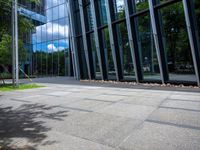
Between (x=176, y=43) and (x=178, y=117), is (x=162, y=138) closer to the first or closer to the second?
(x=178, y=117)

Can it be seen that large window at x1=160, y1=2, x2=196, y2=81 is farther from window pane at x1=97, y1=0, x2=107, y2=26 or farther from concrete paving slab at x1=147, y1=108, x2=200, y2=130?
concrete paving slab at x1=147, y1=108, x2=200, y2=130

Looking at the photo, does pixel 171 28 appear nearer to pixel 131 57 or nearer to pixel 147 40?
pixel 147 40

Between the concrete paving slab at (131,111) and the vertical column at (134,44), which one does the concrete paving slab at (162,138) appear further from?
the vertical column at (134,44)

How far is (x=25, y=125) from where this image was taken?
16.7 feet

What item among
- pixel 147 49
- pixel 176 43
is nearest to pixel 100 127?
pixel 176 43

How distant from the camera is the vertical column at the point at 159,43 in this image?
1385 cm

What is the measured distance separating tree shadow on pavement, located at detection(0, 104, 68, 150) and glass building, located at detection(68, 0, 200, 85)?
985 cm

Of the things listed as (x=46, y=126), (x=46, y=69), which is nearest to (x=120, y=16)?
(x=46, y=126)

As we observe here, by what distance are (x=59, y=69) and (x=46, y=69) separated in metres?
3.09

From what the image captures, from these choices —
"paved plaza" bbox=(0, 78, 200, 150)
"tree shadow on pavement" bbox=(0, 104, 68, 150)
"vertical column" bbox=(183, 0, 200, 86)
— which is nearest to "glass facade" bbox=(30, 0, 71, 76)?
"vertical column" bbox=(183, 0, 200, 86)

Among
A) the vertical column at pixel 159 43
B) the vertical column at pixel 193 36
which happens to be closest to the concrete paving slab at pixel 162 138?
the vertical column at pixel 193 36

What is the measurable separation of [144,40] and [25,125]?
42.4 feet

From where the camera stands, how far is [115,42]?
17688 mm

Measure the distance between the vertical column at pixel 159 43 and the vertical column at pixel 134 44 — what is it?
7.24 ft
